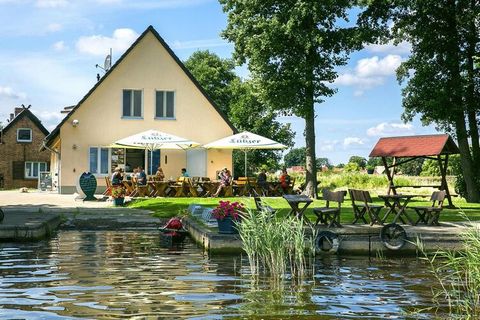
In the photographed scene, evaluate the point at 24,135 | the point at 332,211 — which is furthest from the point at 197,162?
the point at 24,135

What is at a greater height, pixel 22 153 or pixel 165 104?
pixel 165 104

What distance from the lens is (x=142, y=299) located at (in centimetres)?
843

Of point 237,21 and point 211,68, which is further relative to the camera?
point 211,68

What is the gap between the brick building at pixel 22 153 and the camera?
170 ft

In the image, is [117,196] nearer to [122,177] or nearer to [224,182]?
[122,177]

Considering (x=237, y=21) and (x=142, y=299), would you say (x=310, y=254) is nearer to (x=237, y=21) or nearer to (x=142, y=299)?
(x=142, y=299)

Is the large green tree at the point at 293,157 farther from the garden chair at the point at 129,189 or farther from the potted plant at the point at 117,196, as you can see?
the potted plant at the point at 117,196

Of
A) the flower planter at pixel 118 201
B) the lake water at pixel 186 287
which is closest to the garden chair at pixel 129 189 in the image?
the flower planter at pixel 118 201

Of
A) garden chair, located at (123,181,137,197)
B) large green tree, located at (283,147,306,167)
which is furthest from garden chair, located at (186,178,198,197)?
large green tree, located at (283,147,306,167)

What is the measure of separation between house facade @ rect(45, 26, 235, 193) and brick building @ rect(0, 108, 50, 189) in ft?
61.5

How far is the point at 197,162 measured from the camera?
111 ft

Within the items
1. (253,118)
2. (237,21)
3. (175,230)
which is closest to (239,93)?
(253,118)

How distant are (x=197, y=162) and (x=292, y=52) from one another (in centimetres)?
838

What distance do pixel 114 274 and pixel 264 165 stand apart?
1642 inches
